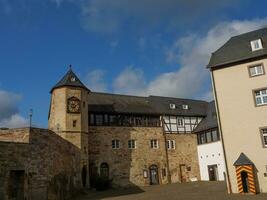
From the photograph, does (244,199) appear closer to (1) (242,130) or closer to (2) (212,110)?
(1) (242,130)

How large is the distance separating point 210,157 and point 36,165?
1995 centimetres

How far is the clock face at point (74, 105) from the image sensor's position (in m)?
29.6

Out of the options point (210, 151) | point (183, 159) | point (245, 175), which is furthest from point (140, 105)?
point (245, 175)

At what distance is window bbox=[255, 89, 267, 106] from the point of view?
22188mm

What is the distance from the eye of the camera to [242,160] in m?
21.7

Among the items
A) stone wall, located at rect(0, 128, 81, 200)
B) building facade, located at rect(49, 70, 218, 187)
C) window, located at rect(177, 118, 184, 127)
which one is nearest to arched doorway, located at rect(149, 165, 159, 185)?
building facade, located at rect(49, 70, 218, 187)

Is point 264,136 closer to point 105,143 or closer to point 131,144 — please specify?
point 131,144

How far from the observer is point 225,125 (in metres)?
23.1

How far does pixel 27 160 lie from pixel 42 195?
8.04 feet

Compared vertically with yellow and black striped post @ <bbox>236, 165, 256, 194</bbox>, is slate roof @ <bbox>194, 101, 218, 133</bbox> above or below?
above

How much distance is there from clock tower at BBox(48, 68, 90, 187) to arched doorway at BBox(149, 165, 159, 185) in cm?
782

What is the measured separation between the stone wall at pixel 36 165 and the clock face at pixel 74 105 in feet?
16.4

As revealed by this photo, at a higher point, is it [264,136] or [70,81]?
[70,81]

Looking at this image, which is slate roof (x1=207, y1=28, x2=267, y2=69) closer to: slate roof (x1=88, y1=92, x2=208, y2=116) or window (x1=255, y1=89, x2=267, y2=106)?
window (x1=255, y1=89, x2=267, y2=106)
